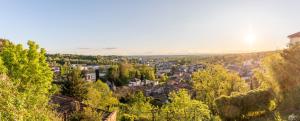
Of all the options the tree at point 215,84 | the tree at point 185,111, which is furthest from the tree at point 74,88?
the tree at point 215,84

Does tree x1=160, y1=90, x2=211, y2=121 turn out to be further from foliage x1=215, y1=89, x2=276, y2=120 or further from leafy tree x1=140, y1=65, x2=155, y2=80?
leafy tree x1=140, y1=65, x2=155, y2=80

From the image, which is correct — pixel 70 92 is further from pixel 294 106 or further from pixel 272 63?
pixel 294 106

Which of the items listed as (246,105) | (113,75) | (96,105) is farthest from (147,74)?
(246,105)

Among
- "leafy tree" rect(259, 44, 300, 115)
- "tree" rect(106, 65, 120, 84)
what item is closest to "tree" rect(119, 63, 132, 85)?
"tree" rect(106, 65, 120, 84)

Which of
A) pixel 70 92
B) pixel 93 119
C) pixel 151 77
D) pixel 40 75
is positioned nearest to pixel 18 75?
pixel 40 75

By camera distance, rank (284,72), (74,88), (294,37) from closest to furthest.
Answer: (284,72) < (74,88) < (294,37)

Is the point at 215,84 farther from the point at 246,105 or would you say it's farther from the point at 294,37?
the point at 294,37
